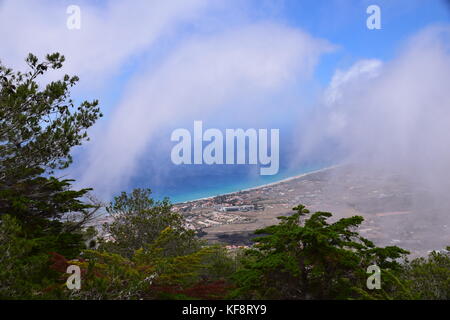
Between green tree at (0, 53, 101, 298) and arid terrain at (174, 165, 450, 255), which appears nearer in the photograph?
green tree at (0, 53, 101, 298)

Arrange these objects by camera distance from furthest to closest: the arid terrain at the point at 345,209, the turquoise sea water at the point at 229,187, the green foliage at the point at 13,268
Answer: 1. the turquoise sea water at the point at 229,187
2. the arid terrain at the point at 345,209
3. the green foliage at the point at 13,268

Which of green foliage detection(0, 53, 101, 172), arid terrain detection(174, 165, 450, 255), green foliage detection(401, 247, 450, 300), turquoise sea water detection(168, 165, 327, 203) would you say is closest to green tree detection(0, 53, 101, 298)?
green foliage detection(0, 53, 101, 172)

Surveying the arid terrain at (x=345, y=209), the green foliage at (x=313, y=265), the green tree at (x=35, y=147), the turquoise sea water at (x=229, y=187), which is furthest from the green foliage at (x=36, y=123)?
the turquoise sea water at (x=229, y=187)

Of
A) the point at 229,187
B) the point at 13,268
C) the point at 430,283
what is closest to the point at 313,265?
the point at 430,283

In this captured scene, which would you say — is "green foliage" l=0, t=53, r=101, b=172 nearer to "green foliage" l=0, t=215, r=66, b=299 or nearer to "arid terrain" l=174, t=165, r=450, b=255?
"green foliage" l=0, t=215, r=66, b=299

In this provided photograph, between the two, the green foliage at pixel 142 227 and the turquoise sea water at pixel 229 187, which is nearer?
the green foliage at pixel 142 227

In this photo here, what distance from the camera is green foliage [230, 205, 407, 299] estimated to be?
19.6ft

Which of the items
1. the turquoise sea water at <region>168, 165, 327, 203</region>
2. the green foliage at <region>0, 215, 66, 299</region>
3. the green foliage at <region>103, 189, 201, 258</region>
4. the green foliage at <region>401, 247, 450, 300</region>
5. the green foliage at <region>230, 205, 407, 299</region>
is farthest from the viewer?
the turquoise sea water at <region>168, 165, 327, 203</region>

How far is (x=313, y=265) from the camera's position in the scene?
6340mm

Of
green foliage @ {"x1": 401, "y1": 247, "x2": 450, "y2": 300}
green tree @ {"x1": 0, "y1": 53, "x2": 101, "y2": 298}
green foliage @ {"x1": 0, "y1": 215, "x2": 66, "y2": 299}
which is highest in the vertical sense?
green tree @ {"x1": 0, "y1": 53, "x2": 101, "y2": 298}

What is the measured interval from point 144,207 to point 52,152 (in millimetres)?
7595

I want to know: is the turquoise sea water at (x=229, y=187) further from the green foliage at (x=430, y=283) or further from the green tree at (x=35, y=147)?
the green foliage at (x=430, y=283)

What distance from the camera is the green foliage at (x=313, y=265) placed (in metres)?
5.96
